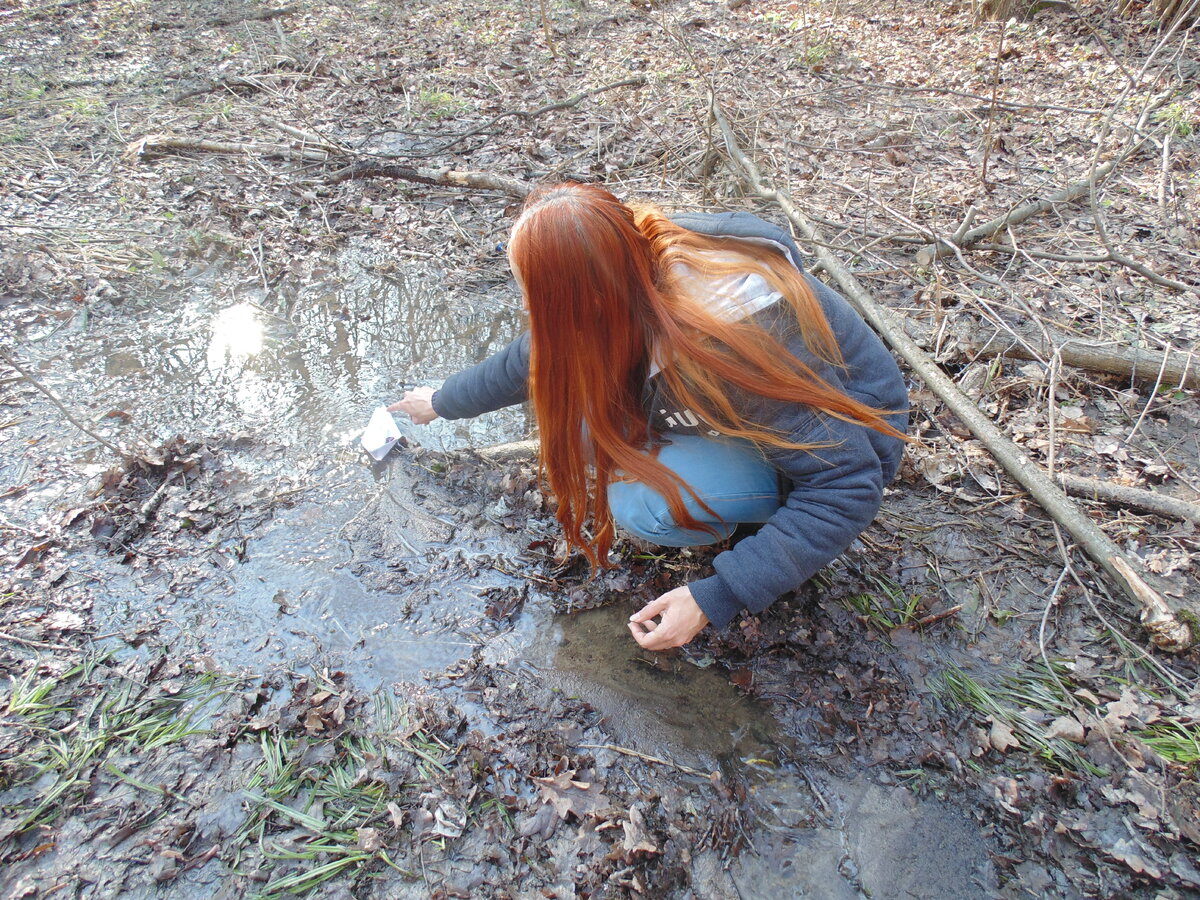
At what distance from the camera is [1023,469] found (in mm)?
2529

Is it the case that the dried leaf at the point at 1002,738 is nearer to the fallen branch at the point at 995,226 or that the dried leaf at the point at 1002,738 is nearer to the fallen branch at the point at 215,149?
the fallen branch at the point at 995,226

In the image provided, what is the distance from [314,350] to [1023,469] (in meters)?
3.46

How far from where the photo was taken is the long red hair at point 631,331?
4.83 feet

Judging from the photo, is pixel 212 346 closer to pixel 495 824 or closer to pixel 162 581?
pixel 162 581

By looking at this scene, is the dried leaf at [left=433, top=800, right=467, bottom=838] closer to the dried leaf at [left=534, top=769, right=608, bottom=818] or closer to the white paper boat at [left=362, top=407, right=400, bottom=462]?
the dried leaf at [left=534, top=769, right=608, bottom=818]

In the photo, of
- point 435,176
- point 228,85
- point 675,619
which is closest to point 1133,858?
point 675,619

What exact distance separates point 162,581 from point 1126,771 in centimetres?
319

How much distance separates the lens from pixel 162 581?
2.42m

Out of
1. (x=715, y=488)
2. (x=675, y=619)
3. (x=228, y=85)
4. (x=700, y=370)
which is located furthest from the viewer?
(x=228, y=85)

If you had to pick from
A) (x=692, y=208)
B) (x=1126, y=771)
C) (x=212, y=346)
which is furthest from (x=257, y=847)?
(x=692, y=208)

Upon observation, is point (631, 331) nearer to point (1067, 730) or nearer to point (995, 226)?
point (1067, 730)

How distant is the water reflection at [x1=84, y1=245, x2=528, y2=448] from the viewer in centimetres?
316

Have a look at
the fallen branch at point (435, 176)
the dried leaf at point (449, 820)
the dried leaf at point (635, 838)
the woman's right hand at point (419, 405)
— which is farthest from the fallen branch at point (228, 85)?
the dried leaf at point (635, 838)

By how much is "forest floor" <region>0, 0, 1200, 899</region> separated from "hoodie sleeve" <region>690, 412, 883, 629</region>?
52 centimetres
